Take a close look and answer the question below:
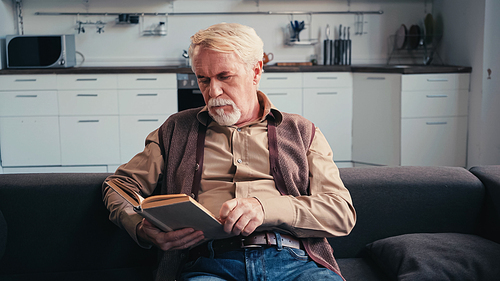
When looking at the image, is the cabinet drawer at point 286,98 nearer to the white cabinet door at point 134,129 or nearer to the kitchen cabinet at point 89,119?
the white cabinet door at point 134,129

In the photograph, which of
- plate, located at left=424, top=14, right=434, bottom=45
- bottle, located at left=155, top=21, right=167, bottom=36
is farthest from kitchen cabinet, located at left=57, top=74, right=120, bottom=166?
plate, located at left=424, top=14, right=434, bottom=45

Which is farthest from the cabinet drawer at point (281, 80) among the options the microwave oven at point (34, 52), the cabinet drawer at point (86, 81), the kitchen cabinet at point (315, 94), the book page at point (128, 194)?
the book page at point (128, 194)

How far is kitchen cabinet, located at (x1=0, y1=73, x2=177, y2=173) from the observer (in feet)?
12.8

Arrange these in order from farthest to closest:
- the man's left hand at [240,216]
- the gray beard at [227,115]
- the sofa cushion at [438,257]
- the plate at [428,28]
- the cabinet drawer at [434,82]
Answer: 1. the plate at [428,28]
2. the cabinet drawer at [434,82]
3. the gray beard at [227,115]
4. the sofa cushion at [438,257]
5. the man's left hand at [240,216]

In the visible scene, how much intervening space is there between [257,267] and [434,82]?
3.04 metres

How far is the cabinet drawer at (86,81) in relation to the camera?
3908 mm

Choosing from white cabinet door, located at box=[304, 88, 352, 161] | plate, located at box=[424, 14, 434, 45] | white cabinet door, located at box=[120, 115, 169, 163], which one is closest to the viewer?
white cabinet door, located at box=[120, 115, 169, 163]

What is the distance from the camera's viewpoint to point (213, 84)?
1418mm

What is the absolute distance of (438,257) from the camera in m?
1.38

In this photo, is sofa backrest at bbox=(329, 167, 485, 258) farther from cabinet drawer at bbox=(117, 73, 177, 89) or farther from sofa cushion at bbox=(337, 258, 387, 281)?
cabinet drawer at bbox=(117, 73, 177, 89)

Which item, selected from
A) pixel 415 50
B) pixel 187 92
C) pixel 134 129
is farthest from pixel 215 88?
pixel 415 50

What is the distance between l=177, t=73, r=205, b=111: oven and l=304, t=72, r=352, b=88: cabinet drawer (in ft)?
3.12

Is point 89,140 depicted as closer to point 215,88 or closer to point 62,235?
point 62,235

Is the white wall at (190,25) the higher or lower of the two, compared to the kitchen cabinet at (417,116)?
higher
